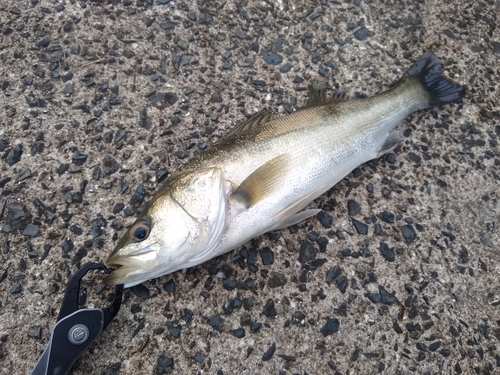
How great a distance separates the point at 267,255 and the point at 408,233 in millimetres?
933

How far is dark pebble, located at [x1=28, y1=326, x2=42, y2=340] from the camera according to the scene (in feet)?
7.72

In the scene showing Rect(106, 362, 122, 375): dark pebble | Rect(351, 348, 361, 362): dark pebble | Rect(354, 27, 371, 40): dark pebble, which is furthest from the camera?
Rect(354, 27, 371, 40): dark pebble

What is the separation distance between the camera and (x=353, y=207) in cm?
280

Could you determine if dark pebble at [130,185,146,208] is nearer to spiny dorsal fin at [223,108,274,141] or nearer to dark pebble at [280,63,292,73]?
spiny dorsal fin at [223,108,274,141]

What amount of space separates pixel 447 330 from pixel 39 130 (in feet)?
9.33

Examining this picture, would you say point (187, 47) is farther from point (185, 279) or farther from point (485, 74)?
point (485, 74)

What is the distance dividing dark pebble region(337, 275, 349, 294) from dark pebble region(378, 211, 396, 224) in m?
0.49

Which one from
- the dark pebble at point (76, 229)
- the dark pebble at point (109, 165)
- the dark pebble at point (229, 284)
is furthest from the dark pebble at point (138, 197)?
the dark pebble at point (229, 284)

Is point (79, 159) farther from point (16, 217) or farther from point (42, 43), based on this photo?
point (42, 43)

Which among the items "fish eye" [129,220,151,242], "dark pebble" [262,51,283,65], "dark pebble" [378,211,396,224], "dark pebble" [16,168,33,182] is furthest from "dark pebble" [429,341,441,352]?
"dark pebble" [16,168,33,182]

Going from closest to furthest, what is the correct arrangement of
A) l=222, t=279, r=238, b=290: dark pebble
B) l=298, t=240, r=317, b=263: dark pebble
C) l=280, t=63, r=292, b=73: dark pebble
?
l=222, t=279, r=238, b=290: dark pebble → l=298, t=240, r=317, b=263: dark pebble → l=280, t=63, r=292, b=73: dark pebble

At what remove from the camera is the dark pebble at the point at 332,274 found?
102 inches

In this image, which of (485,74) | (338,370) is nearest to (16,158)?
(338,370)

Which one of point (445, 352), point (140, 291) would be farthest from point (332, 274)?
point (140, 291)
